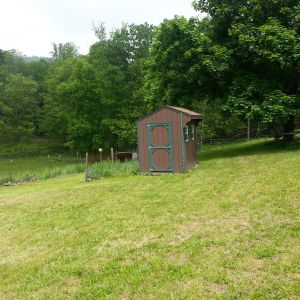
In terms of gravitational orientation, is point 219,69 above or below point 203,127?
above

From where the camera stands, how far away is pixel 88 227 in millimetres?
8672

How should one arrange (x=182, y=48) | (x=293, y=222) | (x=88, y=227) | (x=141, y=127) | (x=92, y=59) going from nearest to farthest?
(x=293, y=222) → (x=88, y=227) → (x=141, y=127) → (x=182, y=48) → (x=92, y=59)

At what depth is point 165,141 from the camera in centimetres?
1540

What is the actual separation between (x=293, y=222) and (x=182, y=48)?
13502mm

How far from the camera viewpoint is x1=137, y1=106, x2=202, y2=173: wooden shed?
596 inches

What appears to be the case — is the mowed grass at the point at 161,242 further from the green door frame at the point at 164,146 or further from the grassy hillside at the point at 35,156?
the grassy hillside at the point at 35,156

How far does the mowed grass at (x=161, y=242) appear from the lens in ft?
17.9

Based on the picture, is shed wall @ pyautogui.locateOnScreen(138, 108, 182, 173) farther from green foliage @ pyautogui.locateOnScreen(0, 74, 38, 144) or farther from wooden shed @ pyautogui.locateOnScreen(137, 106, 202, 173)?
green foliage @ pyautogui.locateOnScreen(0, 74, 38, 144)

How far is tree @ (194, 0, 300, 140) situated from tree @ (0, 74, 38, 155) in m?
33.3

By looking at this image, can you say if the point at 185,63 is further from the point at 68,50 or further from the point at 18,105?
the point at 68,50

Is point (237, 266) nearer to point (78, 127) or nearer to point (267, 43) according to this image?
point (267, 43)

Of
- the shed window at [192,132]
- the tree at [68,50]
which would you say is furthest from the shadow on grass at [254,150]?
the tree at [68,50]

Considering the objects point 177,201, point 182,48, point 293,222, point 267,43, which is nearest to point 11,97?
point 182,48

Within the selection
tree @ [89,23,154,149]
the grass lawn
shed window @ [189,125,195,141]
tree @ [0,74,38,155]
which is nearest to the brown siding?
shed window @ [189,125,195,141]
